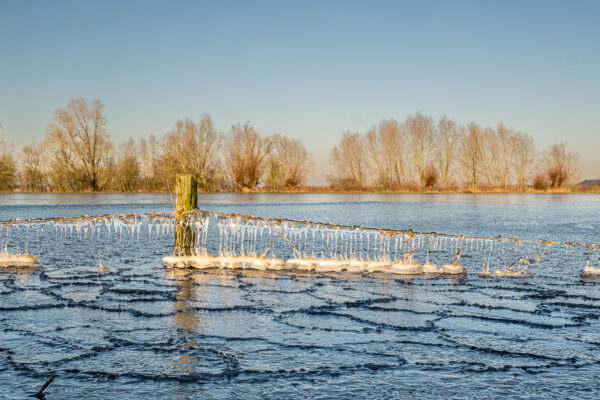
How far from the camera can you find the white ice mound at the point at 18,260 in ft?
30.0

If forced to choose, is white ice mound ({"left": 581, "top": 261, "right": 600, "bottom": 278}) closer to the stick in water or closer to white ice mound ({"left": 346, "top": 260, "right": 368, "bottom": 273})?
white ice mound ({"left": 346, "top": 260, "right": 368, "bottom": 273})

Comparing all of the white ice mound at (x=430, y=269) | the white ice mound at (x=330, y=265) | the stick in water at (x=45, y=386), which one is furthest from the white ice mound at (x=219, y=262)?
the stick in water at (x=45, y=386)

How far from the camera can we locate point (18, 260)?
919cm

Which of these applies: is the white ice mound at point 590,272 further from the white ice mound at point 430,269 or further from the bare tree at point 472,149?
the bare tree at point 472,149

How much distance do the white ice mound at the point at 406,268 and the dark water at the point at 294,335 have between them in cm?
52

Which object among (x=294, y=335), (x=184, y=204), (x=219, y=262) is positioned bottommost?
(x=294, y=335)

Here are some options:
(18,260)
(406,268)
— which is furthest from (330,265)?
(18,260)

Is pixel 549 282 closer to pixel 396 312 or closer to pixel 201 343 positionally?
pixel 396 312

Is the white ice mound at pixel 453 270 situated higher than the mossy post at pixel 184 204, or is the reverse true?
the mossy post at pixel 184 204

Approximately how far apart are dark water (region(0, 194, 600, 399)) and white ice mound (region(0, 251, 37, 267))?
55 cm

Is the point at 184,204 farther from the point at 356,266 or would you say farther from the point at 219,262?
the point at 356,266

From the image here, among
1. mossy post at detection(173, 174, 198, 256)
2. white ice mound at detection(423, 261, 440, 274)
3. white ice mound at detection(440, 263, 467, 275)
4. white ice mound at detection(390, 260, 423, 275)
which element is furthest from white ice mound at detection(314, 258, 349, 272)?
mossy post at detection(173, 174, 198, 256)

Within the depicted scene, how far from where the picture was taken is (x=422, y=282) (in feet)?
26.1

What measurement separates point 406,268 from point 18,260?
6.57 meters
